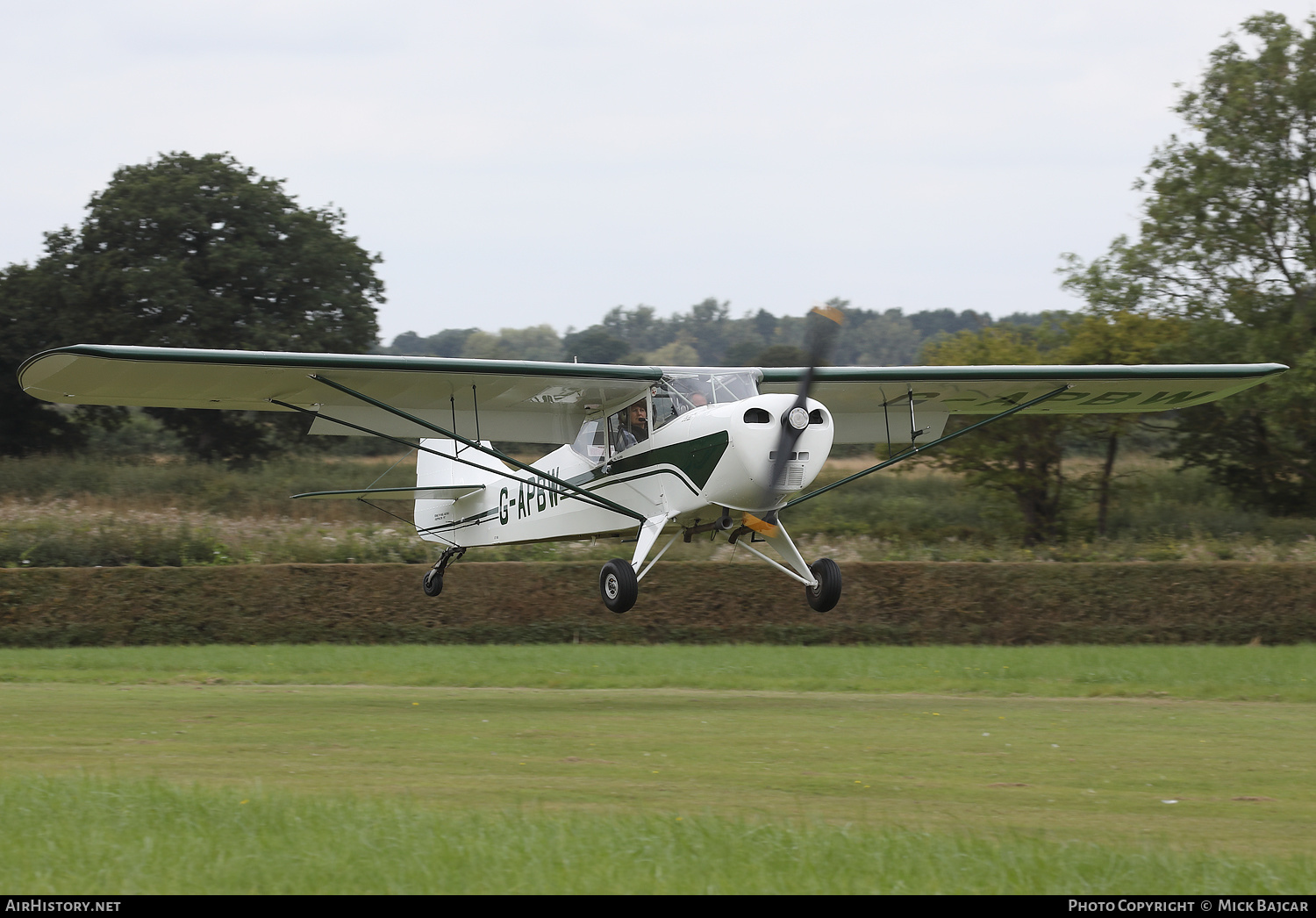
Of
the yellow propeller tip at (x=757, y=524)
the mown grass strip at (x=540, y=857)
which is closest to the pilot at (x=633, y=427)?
the yellow propeller tip at (x=757, y=524)

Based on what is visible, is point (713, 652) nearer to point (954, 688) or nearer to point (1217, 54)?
point (954, 688)

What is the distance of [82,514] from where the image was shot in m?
31.1

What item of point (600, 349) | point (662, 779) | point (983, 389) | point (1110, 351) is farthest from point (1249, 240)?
point (600, 349)

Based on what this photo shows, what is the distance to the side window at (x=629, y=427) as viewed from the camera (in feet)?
51.3

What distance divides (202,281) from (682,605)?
24.4 meters

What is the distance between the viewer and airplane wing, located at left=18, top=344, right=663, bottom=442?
1398 cm

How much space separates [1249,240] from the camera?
36.5 meters

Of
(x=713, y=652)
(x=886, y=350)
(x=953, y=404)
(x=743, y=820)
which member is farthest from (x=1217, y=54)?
(x=886, y=350)

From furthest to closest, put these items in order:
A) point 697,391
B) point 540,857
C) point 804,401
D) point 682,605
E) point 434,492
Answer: point 682,605
point 434,492
point 697,391
point 804,401
point 540,857

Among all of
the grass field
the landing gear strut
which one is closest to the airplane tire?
the landing gear strut

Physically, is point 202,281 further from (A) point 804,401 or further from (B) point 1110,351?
(A) point 804,401

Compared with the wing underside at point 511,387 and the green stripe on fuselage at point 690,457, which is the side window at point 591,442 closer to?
the wing underside at point 511,387

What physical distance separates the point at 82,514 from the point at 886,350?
3976 inches

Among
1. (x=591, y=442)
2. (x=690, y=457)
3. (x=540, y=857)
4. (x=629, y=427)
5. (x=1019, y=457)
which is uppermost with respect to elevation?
(x=629, y=427)
